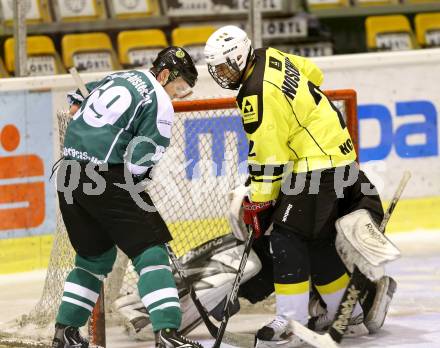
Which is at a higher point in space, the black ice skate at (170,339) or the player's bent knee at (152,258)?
the player's bent knee at (152,258)

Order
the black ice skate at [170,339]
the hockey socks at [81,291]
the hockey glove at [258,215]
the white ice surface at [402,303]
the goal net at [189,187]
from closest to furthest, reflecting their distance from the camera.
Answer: the black ice skate at [170,339], the hockey socks at [81,291], the hockey glove at [258,215], the white ice surface at [402,303], the goal net at [189,187]

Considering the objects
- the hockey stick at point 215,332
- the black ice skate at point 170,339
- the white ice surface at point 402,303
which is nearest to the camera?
the black ice skate at point 170,339

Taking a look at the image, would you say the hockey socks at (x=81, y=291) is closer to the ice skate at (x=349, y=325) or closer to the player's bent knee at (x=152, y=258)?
the player's bent knee at (x=152, y=258)

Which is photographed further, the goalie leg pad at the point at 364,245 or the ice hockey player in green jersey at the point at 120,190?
the goalie leg pad at the point at 364,245

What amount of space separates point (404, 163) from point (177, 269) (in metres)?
2.72

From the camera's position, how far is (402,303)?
18.2 ft

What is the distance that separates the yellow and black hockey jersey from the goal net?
2.14 feet

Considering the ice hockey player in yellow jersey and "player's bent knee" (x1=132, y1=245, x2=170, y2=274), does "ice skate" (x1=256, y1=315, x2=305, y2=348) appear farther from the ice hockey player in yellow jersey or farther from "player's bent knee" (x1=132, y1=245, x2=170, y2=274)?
"player's bent knee" (x1=132, y1=245, x2=170, y2=274)

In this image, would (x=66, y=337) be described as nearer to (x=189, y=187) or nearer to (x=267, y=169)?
(x=267, y=169)

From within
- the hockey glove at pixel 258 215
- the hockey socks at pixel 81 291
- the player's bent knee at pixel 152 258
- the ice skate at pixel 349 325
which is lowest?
the ice skate at pixel 349 325

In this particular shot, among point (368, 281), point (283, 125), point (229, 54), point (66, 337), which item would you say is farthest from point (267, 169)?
point (66, 337)

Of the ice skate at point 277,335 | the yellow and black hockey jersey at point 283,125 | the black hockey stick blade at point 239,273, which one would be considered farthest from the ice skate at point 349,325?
the yellow and black hockey jersey at point 283,125

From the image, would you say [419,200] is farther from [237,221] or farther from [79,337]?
[79,337]

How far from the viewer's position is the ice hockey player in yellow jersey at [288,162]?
14.8ft
